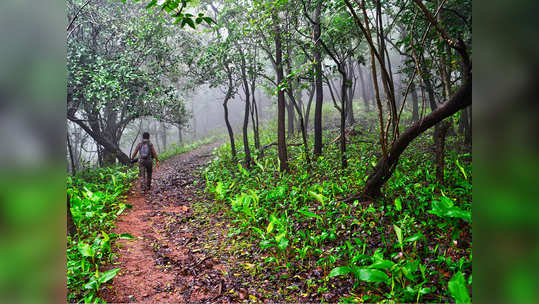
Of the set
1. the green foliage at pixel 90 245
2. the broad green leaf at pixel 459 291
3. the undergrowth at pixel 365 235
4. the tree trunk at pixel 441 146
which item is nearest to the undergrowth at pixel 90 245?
the green foliage at pixel 90 245

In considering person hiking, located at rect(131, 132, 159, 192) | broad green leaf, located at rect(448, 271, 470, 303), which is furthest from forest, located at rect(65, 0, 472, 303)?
person hiking, located at rect(131, 132, 159, 192)

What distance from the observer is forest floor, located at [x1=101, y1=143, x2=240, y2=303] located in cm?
251

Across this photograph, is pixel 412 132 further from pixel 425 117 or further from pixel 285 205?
pixel 285 205

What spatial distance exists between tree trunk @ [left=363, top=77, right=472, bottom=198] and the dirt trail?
7.78 ft

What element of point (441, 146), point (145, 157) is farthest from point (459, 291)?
point (145, 157)

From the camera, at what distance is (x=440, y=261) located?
2.29 meters

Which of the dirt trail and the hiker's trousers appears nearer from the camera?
the dirt trail

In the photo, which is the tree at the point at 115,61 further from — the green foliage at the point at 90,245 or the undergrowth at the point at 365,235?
the undergrowth at the point at 365,235

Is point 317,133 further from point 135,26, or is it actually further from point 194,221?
point 135,26

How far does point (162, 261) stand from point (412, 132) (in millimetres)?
3416

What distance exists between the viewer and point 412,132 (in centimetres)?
315

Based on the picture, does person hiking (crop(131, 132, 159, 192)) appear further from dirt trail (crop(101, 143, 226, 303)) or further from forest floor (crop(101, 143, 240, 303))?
dirt trail (crop(101, 143, 226, 303))
